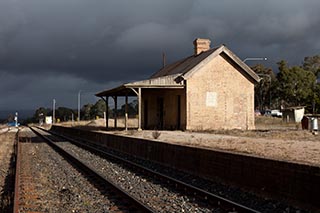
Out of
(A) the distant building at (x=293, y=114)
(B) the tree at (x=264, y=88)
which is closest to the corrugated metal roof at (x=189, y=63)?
(A) the distant building at (x=293, y=114)

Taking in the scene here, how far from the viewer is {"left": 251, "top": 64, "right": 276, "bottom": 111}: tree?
300 ft

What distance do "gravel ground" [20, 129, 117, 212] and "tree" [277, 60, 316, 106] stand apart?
239ft

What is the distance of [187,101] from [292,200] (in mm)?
21042

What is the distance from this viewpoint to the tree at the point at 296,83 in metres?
84.1

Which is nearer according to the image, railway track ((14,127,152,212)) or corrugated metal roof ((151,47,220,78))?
railway track ((14,127,152,212))

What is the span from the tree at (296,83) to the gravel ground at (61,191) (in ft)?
239

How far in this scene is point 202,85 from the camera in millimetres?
30406

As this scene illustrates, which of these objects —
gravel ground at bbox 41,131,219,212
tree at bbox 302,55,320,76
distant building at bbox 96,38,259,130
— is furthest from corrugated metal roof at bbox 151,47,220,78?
tree at bbox 302,55,320,76

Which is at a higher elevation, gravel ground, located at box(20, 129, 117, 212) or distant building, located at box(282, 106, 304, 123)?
distant building, located at box(282, 106, 304, 123)

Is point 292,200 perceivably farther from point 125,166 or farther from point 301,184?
point 125,166

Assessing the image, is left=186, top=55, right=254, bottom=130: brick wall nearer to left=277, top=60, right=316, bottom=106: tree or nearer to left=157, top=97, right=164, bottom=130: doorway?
left=157, top=97, right=164, bottom=130: doorway

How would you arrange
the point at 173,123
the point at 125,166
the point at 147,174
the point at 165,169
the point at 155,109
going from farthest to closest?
the point at 155,109 → the point at 173,123 → the point at 125,166 → the point at 165,169 → the point at 147,174

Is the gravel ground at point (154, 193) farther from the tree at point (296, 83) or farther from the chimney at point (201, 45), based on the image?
the tree at point (296, 83)

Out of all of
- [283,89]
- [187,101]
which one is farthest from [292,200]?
[283,89]
